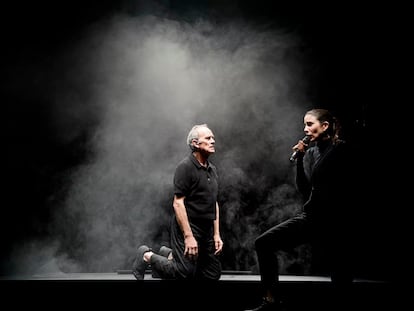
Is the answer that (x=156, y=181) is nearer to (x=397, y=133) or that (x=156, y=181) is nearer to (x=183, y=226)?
(x=183, y=226)

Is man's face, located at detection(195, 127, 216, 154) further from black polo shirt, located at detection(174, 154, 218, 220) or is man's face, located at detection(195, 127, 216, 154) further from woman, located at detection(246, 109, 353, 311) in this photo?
woman, located at detection(246, 109, 353, 311)

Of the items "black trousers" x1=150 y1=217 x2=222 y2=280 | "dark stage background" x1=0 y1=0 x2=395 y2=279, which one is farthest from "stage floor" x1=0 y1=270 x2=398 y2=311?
"dark stage background" x1=0 y1=0 x2=395 y2=279

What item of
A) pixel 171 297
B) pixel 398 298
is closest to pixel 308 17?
pixel 398 298

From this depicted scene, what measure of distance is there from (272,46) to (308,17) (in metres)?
0.48

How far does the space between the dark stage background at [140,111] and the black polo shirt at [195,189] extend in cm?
104

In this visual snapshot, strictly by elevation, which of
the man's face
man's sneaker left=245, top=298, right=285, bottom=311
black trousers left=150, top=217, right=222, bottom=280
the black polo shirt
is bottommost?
man's sneaker left=245, top=298, right=285, bottom=311

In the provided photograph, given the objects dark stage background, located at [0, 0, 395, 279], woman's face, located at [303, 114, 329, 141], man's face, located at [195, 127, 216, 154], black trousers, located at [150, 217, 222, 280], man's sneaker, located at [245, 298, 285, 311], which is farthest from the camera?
dark stage background, located at [0, 0, 395, 279]

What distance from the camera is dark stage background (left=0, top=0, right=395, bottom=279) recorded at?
4.38 m

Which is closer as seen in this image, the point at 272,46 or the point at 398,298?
the point at 398,298

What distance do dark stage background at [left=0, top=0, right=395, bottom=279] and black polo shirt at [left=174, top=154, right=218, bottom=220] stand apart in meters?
1.04

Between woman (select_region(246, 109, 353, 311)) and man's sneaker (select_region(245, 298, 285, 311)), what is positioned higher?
woman (select_region(246, 109, 353, 311))

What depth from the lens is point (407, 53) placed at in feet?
13.0

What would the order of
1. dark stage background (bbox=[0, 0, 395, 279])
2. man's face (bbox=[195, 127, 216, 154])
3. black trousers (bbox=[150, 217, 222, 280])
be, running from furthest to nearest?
dark stage background (bbox=[0, 0, 395, 279]), man's face (bbox=[195, 127, 216, 154]), black trousers (bbox=[150, 217, 222, 280])

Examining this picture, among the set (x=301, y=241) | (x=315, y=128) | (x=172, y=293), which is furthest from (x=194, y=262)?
(x=315, y=128)
